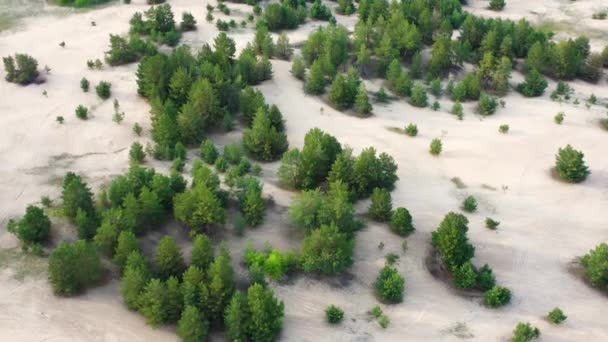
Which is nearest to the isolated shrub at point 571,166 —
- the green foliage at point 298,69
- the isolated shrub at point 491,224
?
the isolated shrub at point 491,224

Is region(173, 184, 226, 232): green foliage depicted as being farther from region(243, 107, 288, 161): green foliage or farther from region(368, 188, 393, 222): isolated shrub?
region(368, 188, 393, 222): isolated shrub

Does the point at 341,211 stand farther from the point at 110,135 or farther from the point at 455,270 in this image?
the point at 110,135

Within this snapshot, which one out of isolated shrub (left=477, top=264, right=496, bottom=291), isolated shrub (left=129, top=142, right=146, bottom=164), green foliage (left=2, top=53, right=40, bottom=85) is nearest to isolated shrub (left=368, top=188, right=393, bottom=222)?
isolated shrub (left=477, top=264, right=496, bottom=291)

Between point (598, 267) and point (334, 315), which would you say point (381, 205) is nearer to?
point (334, 315)

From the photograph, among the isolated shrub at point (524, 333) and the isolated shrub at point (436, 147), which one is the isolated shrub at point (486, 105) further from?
the isolated shrub at point (524, 333)

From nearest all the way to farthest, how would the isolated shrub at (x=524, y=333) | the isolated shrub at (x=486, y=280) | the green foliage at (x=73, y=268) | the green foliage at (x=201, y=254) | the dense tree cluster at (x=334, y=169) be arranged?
1. the isolated shrub at (x=524, y=333)
2. the green foliage at (x=73, y=268)
3. the green foliage at (x=201, y=254)
4. the isolated shrub at (x=486, y=280)
5. the dense tree cluster at (x=334, y=169)

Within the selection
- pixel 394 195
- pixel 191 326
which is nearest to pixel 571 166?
pixel 394 195
